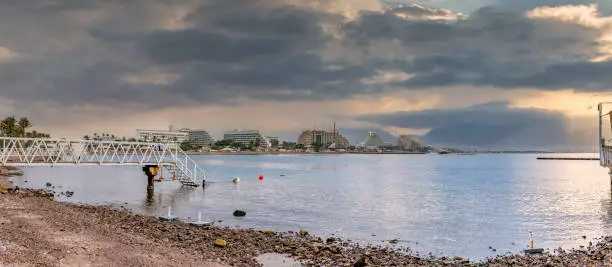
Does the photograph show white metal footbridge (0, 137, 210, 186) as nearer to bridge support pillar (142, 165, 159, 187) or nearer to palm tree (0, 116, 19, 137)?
bridge support pillar (142, 165, 159, 187)

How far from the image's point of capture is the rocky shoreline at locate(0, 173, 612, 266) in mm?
20234

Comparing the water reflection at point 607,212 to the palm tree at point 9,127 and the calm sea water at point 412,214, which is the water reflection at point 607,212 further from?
the palm tree at point 9,127

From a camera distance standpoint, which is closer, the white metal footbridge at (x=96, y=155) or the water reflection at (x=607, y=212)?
the water reflection at (x=607, y=212)

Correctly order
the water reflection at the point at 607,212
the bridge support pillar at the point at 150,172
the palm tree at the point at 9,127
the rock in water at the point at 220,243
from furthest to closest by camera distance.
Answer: the palm tree at the point at 9,127
the bridge support pillar at the point at 150,172
the water reflection at the point at 607,212
the rock in water at the point at 220,243

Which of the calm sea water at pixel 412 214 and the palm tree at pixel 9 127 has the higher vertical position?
the palm tree at pixel 9 127

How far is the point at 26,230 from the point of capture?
23969 millimetres

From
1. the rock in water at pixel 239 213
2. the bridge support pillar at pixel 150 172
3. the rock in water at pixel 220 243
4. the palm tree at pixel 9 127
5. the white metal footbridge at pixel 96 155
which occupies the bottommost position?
the rock in water at pixel 239 213

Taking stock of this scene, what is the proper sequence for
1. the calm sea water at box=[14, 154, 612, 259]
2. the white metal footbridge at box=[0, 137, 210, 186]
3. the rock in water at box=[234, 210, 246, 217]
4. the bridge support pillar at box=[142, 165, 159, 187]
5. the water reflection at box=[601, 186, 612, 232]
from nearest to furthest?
the calm sea water at box=[14, 154, 612, 259] → the water reflection at box=[601, 186, 612, 232] → the rock in water at box=[234, 210, 246, 217] → the white metal footbridge at box=[0, 137, 210, 186] → the bridge support pillar at box=[142, 165, 159, 187]

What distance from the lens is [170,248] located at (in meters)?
24.2

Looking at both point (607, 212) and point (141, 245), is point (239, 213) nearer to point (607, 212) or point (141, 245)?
point (141, 245)

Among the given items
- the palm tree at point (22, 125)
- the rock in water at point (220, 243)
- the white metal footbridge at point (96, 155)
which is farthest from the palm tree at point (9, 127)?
the rock in water at point (220, 243)

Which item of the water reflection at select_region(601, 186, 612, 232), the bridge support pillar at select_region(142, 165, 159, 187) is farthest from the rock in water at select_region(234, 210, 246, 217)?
the water reflection at select_region(601, 186, 612, 232)

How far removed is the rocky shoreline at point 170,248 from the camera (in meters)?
20.2

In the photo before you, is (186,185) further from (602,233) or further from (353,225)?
(602,233)
